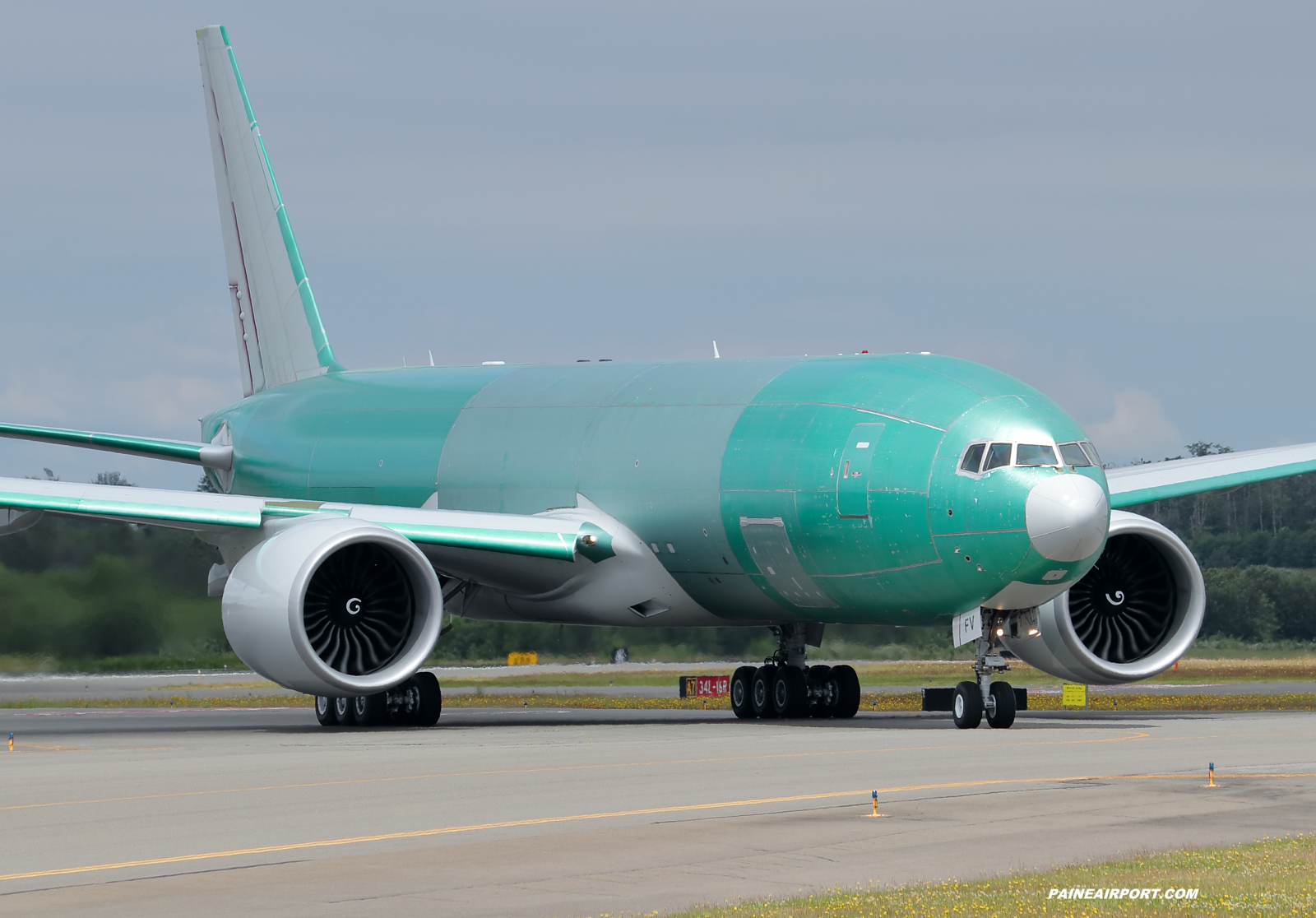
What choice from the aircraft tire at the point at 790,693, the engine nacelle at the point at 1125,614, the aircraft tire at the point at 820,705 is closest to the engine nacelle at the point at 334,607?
the aircraft tire at the point at 790,693

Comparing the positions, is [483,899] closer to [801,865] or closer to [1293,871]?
[801,865]

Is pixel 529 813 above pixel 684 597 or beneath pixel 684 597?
beneath

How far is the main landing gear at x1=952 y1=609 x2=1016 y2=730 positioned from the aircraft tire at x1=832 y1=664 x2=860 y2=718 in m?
4.50

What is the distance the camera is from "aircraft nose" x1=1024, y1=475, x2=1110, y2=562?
23.0m

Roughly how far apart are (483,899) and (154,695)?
32.8 m

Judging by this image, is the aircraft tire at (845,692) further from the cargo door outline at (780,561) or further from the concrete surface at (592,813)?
the concrete surface at (592,813)

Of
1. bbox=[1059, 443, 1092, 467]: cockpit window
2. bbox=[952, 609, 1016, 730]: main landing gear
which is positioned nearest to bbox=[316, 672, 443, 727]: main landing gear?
bbox=[952, 609, 1016, 730]: main landing gear

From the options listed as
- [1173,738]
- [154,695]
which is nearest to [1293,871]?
[1173,738]

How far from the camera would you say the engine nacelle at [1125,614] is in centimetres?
2717

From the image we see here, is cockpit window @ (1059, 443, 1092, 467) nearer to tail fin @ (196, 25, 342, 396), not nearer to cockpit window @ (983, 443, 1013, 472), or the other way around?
cockpit window @ (983, 443, 1013, 472)

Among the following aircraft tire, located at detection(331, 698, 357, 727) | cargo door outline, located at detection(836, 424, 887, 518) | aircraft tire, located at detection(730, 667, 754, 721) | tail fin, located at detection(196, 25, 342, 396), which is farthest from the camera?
→ tail fin, located at detection(196, 25, 342, 396)

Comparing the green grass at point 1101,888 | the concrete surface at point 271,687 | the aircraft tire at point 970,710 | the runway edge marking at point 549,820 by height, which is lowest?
the green grass at point 1101,888

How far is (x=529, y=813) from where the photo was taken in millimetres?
14625

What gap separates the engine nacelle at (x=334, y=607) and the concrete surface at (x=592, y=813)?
1.10m
